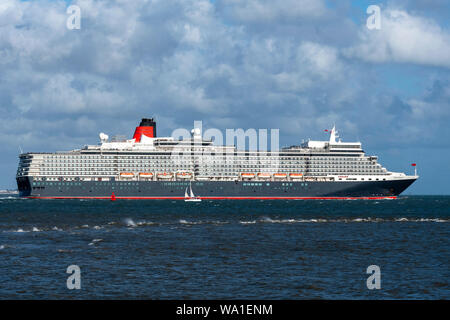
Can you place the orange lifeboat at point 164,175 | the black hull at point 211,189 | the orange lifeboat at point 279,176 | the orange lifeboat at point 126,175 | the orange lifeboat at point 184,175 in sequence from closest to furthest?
the black hull at point 211,189
the orange lifeboat at point 126,175
the orange lifeboat at point 164,175
the orange lifeboat at point 184,175
the orange lifeboat at point 279,176

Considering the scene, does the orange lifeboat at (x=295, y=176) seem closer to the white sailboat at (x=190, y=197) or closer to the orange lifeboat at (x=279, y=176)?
the orange lifeboat at (x=279, y=176)

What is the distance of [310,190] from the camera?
131250mm

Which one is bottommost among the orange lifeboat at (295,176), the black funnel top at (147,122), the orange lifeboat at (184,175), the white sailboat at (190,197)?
the white sailboat at (190,197)

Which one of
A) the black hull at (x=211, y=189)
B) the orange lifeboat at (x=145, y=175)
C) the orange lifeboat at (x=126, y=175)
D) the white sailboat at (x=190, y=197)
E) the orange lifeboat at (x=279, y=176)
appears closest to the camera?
the white sailboat at (x=190, y=197)

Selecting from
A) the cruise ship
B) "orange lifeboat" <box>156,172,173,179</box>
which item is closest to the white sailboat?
the cruise ship

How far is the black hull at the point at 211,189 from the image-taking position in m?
128

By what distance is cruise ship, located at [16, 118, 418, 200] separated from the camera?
12888 cm

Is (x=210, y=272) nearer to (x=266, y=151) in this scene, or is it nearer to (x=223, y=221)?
(x=223, y=221)

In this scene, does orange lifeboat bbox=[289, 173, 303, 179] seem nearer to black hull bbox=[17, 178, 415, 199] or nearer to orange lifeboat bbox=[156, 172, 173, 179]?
black hull bbox=[17, 178, 415, 199]

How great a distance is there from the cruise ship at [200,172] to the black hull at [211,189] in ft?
0.69

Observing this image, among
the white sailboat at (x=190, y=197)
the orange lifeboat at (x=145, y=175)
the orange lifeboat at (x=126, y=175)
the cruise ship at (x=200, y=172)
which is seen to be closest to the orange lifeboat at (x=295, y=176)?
the cruise ship at (x=200, y=172)

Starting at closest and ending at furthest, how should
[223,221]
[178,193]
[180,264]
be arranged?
[180,264], [223,221], [178,193]
